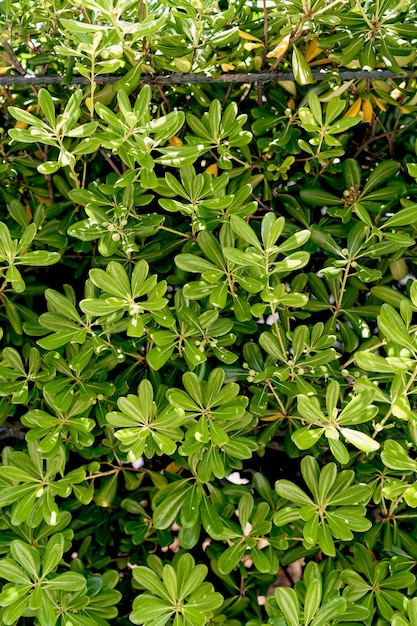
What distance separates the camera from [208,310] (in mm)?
1139

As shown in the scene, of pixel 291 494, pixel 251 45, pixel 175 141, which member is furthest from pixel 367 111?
pixel 291 494

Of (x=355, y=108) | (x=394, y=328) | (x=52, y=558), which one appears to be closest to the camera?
(x=394, y=328)

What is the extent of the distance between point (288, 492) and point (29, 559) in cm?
48

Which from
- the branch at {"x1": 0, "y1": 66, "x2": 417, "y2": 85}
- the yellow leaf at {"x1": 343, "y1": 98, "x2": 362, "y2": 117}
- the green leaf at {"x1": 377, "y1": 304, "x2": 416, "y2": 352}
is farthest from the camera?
the yellow leaf at {"x1": 343, "y1": 98, "x2": 362, "y2": 117}

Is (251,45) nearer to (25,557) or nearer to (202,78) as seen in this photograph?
(202,78)

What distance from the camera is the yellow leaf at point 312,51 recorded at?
4.09 feet

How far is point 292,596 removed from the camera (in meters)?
1.06

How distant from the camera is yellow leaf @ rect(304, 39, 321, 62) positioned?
1.25 metres

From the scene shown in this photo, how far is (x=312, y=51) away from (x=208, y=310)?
58 cm

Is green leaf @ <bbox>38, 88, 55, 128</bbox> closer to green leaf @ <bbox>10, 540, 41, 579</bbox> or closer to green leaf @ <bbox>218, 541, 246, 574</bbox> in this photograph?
green leaf @ <bbox>10, 540, 41, 579</bbox>

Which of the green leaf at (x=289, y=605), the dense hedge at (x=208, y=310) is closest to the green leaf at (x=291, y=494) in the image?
the dense hedge at (x=208, y=310)

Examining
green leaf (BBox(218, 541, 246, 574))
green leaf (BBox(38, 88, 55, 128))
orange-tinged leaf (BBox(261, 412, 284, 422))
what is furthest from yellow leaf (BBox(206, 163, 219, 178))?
green leaf (BBox(218, 541, 246, 574))

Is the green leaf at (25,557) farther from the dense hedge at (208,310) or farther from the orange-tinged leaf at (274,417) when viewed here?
the orange-tinged leaf at (274,417)


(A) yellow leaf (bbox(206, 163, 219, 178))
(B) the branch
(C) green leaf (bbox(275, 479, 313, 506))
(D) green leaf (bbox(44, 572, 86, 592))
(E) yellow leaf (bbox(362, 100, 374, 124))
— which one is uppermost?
(B) the branch
